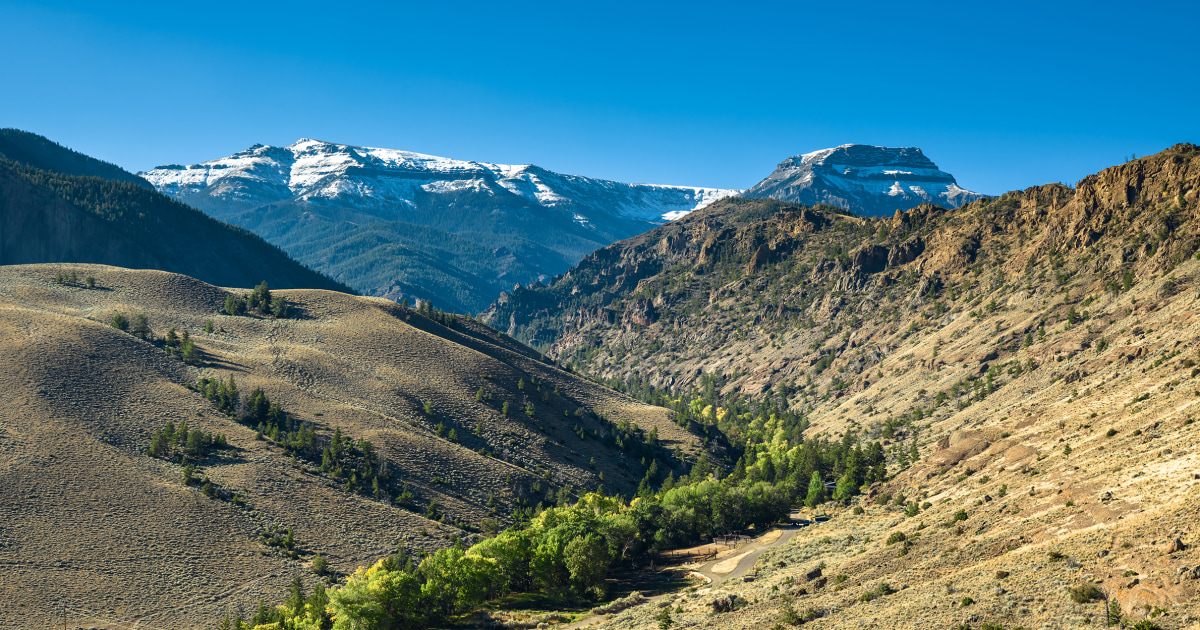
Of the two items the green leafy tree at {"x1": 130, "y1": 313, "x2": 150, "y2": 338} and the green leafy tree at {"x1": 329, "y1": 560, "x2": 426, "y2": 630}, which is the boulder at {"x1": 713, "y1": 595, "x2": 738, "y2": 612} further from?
the green leafy tree at {"x1": 130, "y1": 313, "x2": 150, "y2": 338}

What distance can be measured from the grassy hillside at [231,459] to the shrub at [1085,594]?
87.7 metres

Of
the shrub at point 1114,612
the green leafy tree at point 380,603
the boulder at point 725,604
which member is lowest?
the green leafy tree at point 380,603

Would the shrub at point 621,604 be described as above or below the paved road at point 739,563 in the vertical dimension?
below

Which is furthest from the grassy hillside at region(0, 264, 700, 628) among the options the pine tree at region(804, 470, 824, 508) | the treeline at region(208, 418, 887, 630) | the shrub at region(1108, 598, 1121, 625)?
the shrub at region(1108, 598, 1121, 625)

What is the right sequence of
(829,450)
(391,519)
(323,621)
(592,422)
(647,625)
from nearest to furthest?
(647,625)
(323,621)
(391,519)
(829,450)
(592,422)

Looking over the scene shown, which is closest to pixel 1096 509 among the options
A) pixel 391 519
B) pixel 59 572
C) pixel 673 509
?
pixel 673 509

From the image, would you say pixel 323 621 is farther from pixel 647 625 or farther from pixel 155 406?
Result: pixel 155 406

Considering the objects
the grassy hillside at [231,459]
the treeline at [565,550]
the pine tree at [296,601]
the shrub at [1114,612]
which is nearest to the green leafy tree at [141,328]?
the grassy hillside at [231,459]

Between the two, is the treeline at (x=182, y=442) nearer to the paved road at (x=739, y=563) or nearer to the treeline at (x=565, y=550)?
the treeline at (x=565, y=550)

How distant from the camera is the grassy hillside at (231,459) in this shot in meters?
101

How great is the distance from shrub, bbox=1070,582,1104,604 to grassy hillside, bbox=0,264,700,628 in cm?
8765

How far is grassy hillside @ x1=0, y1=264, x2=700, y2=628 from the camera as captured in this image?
101250mm

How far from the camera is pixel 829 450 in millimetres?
167500

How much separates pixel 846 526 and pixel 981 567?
5175 centimetres
